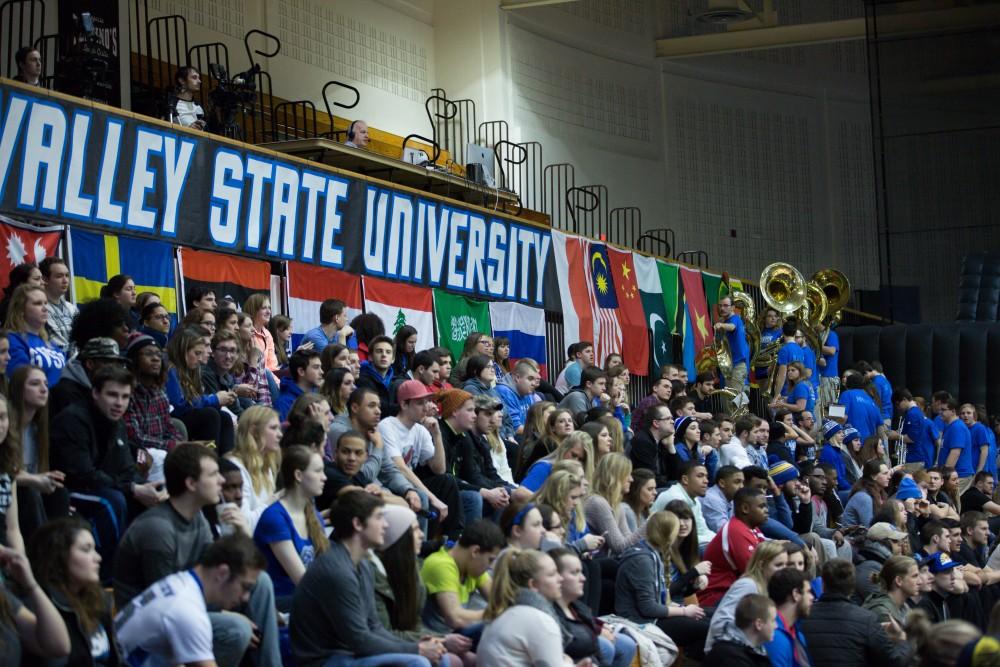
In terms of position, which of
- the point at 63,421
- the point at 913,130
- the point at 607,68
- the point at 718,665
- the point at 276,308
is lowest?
the point at 718,665

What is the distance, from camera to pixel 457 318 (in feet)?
42.7

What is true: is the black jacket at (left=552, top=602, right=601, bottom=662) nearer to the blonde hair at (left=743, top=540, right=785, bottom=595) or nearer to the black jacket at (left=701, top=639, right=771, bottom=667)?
the black jacket at (left=701, top=639, right=771, bottom=667)

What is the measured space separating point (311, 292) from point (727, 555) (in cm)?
431

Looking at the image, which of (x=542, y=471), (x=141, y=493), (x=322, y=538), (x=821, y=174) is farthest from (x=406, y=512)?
(x=821, y=174)

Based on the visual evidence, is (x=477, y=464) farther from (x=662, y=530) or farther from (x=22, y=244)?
(x=22, y=244)

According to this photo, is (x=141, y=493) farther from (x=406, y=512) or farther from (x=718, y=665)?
(x=718, y=665)

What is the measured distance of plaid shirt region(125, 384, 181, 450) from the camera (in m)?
6.65

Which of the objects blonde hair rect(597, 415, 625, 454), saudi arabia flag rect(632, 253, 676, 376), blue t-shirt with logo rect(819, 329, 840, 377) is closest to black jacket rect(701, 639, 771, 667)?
blonde hair rect(597, 415, 625, 454)

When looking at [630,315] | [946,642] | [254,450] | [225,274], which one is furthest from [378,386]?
[630,315]

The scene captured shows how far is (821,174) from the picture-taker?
2461cm

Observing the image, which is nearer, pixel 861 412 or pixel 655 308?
pixel 861 412

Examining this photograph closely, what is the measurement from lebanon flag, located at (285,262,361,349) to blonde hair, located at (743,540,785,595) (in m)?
4.55

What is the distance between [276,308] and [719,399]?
626 cm

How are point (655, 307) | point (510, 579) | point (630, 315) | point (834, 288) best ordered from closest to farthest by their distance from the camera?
point (510, 579)
point (630, 315)
point (655, 307)
point (834, 288)
